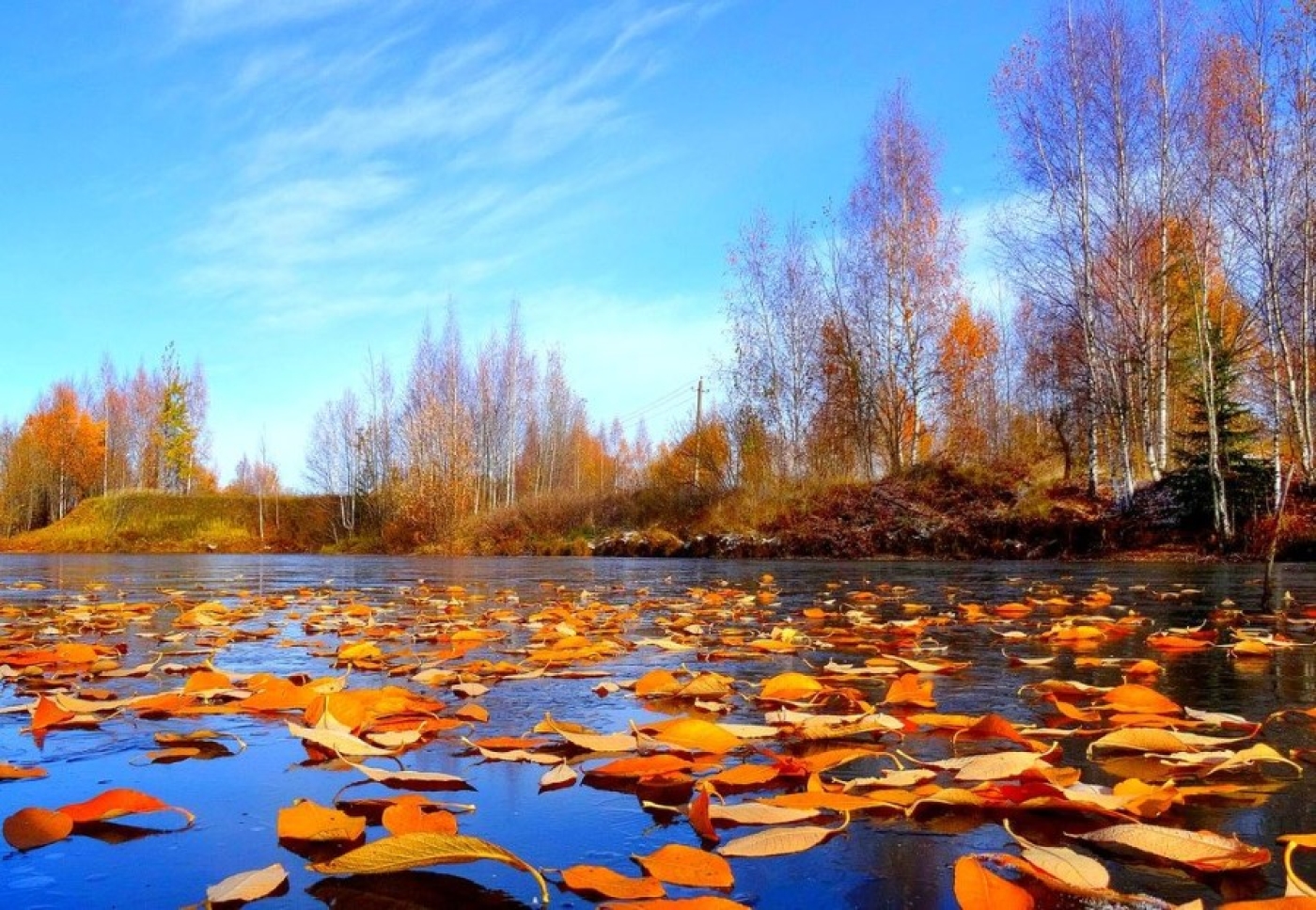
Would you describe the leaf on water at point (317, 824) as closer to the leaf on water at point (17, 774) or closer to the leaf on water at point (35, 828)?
the leaf on water at point (35, 828)

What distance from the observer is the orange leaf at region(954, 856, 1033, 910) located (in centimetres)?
89

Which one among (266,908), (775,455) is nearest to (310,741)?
(266,908)

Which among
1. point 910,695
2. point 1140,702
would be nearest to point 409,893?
point 910,695

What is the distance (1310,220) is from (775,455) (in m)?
13.4

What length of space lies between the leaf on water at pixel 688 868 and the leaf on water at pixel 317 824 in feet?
1.36

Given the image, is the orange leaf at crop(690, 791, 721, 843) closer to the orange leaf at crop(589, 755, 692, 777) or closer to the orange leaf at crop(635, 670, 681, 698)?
the orange leaf at crop(589, 755, 692, 777)

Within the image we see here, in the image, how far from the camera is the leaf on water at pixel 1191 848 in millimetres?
1025

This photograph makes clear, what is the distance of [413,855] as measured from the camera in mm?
969

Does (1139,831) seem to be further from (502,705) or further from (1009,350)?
(1009,350)

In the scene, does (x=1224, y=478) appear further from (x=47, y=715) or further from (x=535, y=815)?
(x=47, y=715)

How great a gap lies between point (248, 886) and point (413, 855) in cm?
18

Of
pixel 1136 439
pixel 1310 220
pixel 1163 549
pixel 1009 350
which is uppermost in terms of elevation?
pixel 1009 350

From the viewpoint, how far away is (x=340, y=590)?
7922 mm

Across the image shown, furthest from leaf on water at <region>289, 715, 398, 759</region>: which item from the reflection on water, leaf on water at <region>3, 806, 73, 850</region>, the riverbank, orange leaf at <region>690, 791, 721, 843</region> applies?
the riverbank
